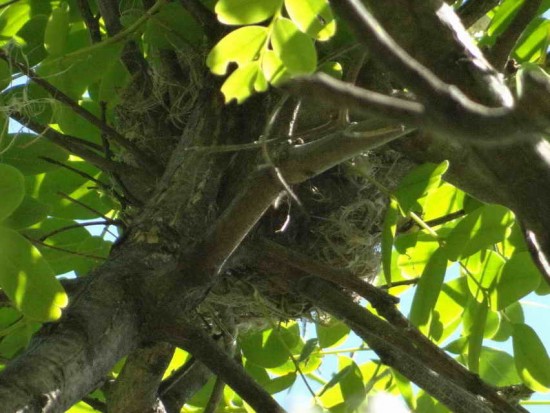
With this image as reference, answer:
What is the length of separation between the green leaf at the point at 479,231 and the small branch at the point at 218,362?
0.96 ft

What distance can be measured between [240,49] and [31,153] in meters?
0.47

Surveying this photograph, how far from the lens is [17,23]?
4.22 ft

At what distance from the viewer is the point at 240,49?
856 millimetres

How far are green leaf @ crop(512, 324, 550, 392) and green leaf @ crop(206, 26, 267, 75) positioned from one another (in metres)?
0.53

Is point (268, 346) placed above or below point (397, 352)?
above

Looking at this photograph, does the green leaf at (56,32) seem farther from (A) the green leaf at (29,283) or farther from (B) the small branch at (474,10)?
(B) the small branch at (474,10)

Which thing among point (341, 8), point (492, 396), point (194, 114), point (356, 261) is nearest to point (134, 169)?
point (194, 114)

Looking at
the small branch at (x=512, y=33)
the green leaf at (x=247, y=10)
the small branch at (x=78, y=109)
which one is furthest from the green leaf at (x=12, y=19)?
the small branch at (x=512, y=33)

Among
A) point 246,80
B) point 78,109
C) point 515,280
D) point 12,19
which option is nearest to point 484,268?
point 515,280

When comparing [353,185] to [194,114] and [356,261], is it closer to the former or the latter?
[356,261]

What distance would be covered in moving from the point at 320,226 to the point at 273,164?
494 millimetres

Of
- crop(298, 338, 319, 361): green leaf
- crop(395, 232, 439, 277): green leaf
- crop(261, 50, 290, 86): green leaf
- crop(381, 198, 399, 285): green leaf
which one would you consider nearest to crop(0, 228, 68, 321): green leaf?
crop(261, 50, 290, 86): green leaf

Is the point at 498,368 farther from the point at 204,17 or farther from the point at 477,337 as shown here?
the point at 204,17

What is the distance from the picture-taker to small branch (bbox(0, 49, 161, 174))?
45.1 inches
